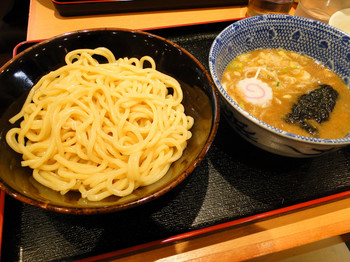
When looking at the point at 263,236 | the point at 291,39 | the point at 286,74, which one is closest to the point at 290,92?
the point at 286,74

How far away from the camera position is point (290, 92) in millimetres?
1680

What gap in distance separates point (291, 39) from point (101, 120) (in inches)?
58.6

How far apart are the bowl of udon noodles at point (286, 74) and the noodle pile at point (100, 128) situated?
0.36 metres

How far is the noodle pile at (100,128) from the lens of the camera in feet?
3.84

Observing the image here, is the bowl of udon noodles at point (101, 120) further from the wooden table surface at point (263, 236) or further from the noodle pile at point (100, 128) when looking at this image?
the wooden table surface at point (263, 236)

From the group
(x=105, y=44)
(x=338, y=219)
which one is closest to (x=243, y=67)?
(x=105, y=44)

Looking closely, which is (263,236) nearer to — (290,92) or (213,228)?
(213,228)

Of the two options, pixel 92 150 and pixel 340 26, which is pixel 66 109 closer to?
pixel 92 150

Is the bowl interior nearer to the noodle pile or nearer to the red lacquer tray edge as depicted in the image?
the noodle pile

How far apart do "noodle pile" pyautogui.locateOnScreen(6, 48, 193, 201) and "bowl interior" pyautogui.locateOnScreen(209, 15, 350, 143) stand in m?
0.52

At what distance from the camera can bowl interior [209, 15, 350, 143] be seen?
1663mm

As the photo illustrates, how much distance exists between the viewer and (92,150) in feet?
4.06

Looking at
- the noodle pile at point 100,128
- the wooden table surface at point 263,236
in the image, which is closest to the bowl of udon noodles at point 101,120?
the noodle pile at point 100,128

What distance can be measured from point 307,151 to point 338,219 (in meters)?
0.49
